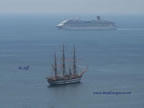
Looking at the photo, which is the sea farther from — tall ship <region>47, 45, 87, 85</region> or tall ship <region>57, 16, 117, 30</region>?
tall ship <region>57, 16, 117, 30</region>

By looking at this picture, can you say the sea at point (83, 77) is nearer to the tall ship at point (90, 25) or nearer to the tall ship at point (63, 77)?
the tall ship at point (63, 77)

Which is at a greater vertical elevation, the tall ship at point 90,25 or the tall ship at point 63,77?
the tall ship at point 63,77

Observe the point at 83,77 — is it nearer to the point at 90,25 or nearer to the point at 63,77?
the point at 63,77

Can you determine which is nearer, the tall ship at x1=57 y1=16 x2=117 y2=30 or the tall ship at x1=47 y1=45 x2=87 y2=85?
the tall ship at x1=47 y1=45 x2=87 y2=85

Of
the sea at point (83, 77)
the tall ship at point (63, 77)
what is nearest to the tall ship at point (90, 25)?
the sea at point (83, 77)

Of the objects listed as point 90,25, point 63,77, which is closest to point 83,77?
point 63,77

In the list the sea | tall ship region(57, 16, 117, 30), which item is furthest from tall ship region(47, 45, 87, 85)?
tall ship region(57, 16, 117, 30)

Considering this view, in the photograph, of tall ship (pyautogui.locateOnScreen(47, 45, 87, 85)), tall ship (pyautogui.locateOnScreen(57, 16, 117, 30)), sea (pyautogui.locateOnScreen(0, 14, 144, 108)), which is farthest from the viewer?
tall ship (pyautogui.locateOnScreen(57, 16, 117, 30))

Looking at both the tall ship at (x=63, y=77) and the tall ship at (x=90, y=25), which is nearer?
the tall ship at (x=63, y=77)

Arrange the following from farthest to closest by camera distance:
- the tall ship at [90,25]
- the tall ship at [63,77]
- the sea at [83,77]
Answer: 1. the tall ship at [90,25]
2. the tall ship at [63,77]
3. the sea at [83,77]

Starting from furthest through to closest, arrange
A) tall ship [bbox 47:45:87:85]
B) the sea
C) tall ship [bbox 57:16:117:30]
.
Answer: tall ship [bbox 57:16:117:30] → tall ship [bbox 47:45:87:85] → the sea

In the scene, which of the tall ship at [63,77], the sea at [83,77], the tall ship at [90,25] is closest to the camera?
the sea at [83,77]
